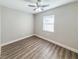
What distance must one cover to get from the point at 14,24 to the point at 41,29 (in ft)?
7.73

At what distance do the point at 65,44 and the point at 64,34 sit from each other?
1.85 ft

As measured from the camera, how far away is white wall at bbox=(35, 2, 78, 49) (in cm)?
330

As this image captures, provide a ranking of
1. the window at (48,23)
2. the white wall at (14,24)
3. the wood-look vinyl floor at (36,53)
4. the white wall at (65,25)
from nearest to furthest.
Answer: the wood-look vinyl floor at (36,53) → the white wall at (65,25) → the white wall at (14,24) → the window at (48,23)

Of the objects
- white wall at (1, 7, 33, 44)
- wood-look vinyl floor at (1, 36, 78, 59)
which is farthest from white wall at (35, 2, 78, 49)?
white wall at (1, 7, 33, 44)

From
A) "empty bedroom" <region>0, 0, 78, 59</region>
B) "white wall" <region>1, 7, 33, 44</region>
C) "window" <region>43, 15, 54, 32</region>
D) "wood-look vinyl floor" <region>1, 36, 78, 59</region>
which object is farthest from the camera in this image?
"window" <region>43, 15, 54, 32</region>

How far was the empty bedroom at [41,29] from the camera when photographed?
10.2 ft

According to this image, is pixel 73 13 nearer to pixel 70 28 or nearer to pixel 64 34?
pixel 70 28

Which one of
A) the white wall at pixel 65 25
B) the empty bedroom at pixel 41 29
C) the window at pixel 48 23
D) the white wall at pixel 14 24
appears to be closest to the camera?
the empty bedroom at pixel 41 29

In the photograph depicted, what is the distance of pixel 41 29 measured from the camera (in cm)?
602

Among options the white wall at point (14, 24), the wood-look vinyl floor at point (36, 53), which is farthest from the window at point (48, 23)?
the wood-look vinyl floor at point (36, 53)

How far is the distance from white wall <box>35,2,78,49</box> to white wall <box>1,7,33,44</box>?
7.22 ft

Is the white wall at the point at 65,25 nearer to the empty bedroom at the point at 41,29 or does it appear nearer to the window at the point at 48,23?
the empty bedroom at the point at 41,29

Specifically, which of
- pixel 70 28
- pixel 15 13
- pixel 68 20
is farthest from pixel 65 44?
pixel 15 13

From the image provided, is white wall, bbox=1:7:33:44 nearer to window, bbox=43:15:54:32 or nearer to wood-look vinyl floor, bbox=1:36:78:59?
wood-look vinyl floor, bbox=1:36:78:59
